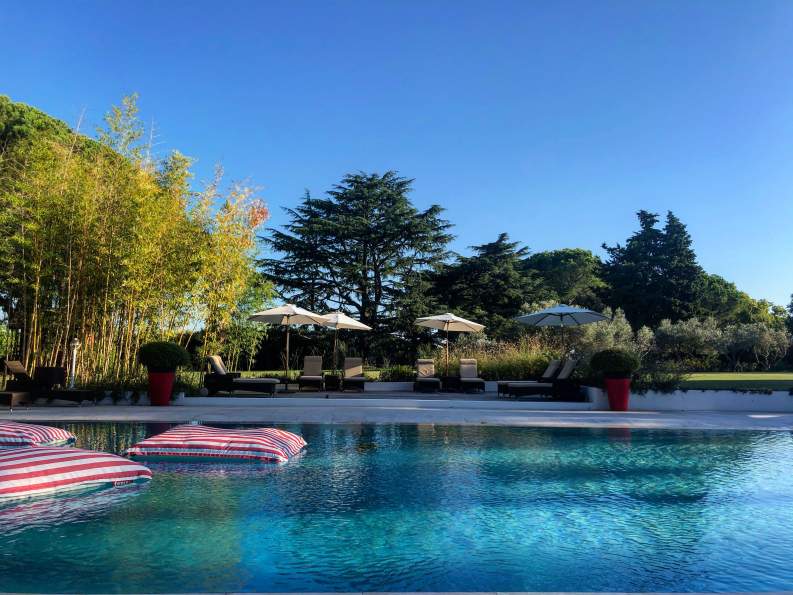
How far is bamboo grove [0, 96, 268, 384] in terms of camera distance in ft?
36.9

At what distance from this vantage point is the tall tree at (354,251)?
25781 mm

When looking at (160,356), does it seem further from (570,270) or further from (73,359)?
(570,270)

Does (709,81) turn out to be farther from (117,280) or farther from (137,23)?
(117,280)

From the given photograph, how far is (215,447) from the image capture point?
6.39 metres

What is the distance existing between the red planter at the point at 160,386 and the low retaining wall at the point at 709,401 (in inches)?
332

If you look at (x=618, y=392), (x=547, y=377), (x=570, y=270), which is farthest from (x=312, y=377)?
(x=570, y=270)

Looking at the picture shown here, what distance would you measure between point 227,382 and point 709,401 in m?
9.87

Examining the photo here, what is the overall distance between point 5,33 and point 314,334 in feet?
51.1

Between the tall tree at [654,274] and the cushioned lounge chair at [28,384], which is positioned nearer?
the cushioned lounge chair at [28,384]

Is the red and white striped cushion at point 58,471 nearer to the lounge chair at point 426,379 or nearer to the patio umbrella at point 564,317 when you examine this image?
the lounge chair at point 426,379

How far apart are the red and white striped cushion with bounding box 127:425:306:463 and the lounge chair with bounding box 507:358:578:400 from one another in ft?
22.7

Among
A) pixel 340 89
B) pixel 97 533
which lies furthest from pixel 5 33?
pixel 97 533

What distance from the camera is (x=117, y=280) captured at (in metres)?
11.7

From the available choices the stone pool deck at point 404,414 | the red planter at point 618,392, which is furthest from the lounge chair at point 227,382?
the red planter at point 618,392
